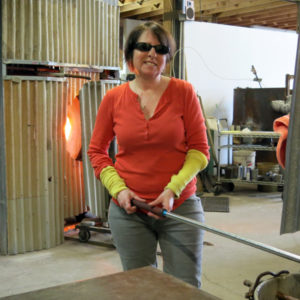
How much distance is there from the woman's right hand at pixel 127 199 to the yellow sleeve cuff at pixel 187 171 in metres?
0.15

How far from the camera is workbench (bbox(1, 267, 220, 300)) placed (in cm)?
121

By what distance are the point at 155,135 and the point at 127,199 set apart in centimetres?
29

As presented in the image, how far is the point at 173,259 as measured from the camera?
1853 mm

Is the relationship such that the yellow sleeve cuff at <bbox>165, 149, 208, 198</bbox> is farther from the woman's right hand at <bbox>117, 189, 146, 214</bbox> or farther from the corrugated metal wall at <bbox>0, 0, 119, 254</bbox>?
the corrugated metal wall at <bbox>0, 0, 119, 254</bbox>

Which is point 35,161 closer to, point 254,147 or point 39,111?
point 39,111

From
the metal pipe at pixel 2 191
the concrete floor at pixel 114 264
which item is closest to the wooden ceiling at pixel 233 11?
the concrete floor at pixel 114 264

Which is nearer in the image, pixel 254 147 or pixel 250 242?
pixel 250 242

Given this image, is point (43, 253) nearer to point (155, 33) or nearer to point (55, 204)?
Answer: point (55, 204)

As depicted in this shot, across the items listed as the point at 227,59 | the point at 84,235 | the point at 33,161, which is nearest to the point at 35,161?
the point at 33,161

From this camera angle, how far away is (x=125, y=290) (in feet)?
4.13

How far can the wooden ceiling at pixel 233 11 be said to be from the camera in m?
7.44

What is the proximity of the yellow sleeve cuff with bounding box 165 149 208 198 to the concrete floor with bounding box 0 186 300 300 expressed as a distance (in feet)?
4.96

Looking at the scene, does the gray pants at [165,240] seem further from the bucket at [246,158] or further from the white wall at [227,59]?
the white wall at [227,59]

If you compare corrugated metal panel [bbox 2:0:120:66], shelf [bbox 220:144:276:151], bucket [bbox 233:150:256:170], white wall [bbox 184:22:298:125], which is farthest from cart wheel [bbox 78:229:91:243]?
white wall [bbox 184:22:298:125]
